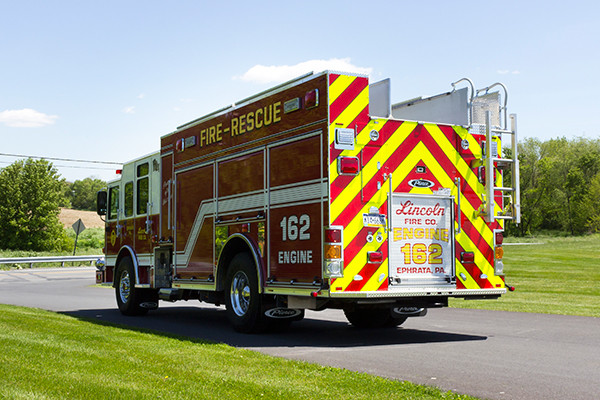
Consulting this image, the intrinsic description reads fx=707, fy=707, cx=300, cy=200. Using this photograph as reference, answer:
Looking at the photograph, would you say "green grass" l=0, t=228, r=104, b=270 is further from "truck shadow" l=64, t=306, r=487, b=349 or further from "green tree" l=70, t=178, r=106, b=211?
"green tree" l=70, t=178, r=106, b=211

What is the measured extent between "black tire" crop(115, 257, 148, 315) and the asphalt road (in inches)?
11.1

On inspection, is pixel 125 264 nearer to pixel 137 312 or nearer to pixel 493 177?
pixel 137 312

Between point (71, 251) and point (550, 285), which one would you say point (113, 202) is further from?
point (71, 251)

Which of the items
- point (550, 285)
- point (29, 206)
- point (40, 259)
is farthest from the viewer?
point (29, 206)

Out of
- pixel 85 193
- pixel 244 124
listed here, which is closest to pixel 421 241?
pixel 244 124

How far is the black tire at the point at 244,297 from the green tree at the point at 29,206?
57.6 m

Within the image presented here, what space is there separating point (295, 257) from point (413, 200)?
1.73 meters

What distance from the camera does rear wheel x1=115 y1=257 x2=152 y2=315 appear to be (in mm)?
13961

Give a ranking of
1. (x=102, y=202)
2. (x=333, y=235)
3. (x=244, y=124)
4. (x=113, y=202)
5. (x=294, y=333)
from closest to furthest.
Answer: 1. (x=333, y=235)
2. (x=294, y=333)
3. (x=244, y=124)
4. (x=113, y=202)
5. (x=102, y=202)

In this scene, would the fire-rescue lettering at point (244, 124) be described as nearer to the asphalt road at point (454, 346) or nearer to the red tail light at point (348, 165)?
the red tail light at point (348, 165)

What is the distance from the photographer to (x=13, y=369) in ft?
21.5

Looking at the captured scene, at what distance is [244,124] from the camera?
10.6 m

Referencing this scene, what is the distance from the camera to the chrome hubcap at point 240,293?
404 inches

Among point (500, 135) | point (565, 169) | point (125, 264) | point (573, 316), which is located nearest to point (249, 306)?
point (500, 135)
